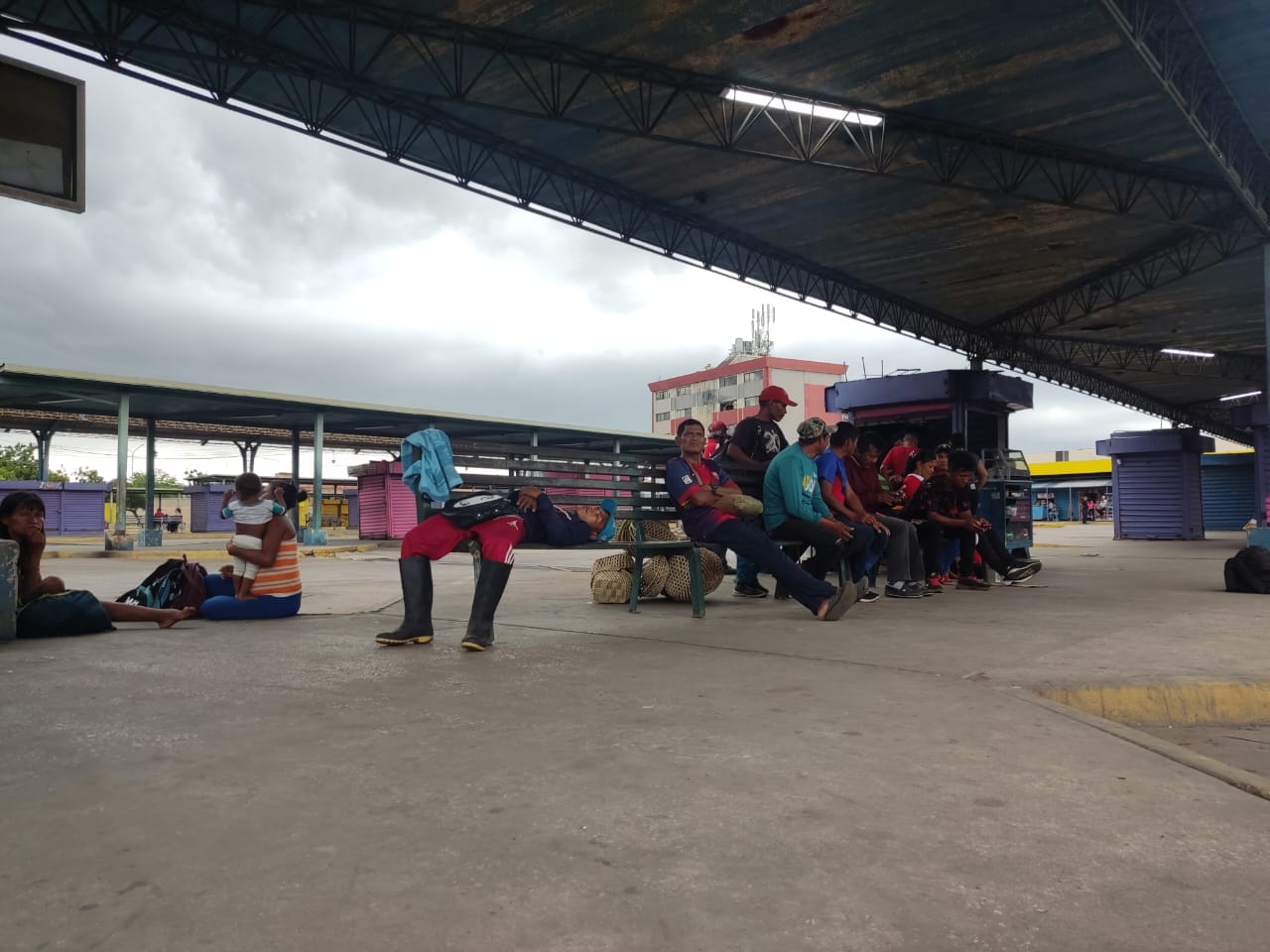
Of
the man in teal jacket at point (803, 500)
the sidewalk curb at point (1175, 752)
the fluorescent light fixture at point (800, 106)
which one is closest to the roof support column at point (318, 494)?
the fluorescent light fixture at point (800, 106)

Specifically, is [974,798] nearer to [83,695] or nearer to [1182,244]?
[83,695]

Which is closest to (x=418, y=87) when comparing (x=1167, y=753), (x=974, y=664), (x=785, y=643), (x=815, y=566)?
(x=815, y=566)

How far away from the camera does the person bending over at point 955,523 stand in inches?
294

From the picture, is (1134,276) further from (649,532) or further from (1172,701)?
(1172,701)

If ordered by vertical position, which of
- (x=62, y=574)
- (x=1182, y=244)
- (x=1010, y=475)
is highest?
(x=1182, y=244)

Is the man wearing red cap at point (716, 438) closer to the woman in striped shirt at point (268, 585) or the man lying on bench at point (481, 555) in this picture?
the man lying on bench at point (481, 555)

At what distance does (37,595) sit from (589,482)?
10.8ft

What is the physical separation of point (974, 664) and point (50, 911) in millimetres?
3489

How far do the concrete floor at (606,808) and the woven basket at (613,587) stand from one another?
7.69ft

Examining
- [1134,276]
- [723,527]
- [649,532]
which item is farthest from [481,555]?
[1134,276]

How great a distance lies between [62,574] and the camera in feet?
39.3

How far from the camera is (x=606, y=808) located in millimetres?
1986

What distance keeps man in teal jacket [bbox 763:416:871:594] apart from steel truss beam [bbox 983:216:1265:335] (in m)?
11.1

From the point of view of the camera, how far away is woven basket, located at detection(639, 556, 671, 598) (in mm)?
6527
